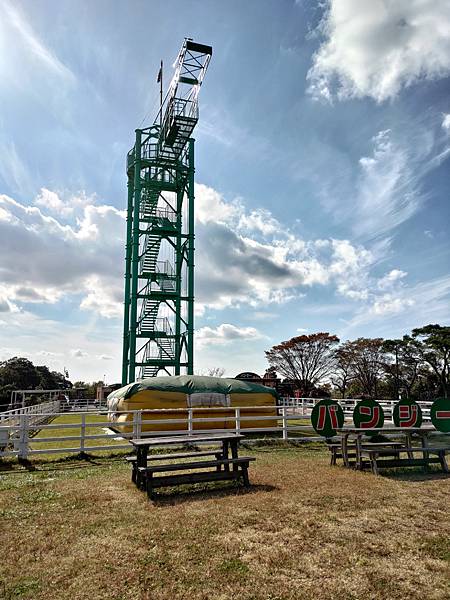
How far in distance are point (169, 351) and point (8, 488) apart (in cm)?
2131

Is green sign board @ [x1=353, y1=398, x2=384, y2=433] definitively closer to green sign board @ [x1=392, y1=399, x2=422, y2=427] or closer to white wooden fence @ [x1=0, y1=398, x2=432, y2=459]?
green sign board @ [x1=392, y1=399, x2=422, y2=427]

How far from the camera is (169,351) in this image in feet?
95.5

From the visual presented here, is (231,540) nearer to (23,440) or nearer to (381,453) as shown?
(381,453)

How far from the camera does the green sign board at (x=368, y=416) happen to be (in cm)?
1030

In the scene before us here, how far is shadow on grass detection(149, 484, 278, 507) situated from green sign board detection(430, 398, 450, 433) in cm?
531

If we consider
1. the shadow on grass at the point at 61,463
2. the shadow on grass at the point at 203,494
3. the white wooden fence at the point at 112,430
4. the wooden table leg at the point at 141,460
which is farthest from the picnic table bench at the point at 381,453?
the shadow on grass at the point at 61,463

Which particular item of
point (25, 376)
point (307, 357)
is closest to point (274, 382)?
point (307, 357)

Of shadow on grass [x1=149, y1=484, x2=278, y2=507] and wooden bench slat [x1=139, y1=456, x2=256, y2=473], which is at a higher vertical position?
wooden bench slat [x1=139, y1=456, x2=256, y2=473]

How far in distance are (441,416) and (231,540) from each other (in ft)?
25.5

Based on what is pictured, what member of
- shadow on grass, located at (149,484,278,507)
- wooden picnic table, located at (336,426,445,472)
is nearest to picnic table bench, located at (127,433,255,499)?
shadow on grass, located at (149,484,278,507)

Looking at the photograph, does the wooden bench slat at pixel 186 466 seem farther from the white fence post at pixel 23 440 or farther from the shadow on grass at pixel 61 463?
the white fence post at pixel 23 440

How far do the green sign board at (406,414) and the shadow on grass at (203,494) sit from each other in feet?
14.0

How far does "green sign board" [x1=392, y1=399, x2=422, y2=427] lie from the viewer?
1037 centimetres

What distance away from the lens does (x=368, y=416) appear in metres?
10.3
